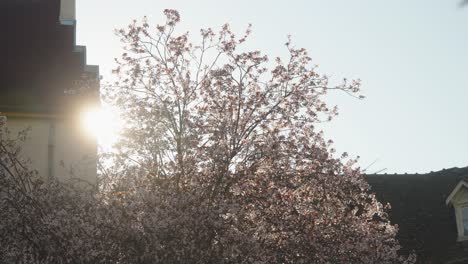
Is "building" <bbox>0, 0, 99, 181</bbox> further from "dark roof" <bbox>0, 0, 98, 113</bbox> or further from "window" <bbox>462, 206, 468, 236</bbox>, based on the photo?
"window" <bbox>462, 206, 468, 236</bbox>

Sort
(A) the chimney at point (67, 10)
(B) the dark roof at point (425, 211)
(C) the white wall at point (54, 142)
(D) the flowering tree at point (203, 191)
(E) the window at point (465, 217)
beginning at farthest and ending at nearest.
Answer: (E) the window at point (465, 217) → (B) the dark roof at point (425, 211) → (A) the chimney at point (67, 10) → (C) the white wall at point (54, 142) → (D) the flowering tree at point (203, 191)

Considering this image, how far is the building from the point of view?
1530cm

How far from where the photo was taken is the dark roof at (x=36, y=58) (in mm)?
15383

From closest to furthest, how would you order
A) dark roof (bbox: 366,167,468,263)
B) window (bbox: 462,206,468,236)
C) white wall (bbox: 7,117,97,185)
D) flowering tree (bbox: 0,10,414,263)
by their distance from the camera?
flowering tree (bbox: 0,10,414,263)
white wall (bbox: 7,117,97,185)
dark roof (bbox: 366,167,468,263)
window (bbox: 462,206,468,236)

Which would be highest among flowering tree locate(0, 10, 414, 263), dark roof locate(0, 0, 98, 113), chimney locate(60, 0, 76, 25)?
chimney locate(60, 0, 76, 25)

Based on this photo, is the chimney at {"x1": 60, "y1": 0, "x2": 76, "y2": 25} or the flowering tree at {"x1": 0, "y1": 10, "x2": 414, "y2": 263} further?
Result: the chimney at {"x1": 60, "y1": 0, "x2": 76, "y2": 25}

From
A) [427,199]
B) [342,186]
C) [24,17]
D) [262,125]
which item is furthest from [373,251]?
[427,199]

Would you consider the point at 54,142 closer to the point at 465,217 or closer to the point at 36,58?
the point at 36,58

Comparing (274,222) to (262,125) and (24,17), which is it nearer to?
(262,125)

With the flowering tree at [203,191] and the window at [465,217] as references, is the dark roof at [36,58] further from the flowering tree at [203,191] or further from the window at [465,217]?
the window at [465,217]

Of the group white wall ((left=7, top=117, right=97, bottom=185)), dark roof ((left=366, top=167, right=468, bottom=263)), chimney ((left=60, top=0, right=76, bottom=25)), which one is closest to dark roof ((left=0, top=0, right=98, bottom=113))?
white wall ((left=7, top=117, right=97, bottom=185))

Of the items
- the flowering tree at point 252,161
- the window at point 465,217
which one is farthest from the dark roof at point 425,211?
the flowering tree at point 252,161

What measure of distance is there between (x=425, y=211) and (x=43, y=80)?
13310mm

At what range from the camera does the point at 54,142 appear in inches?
611
